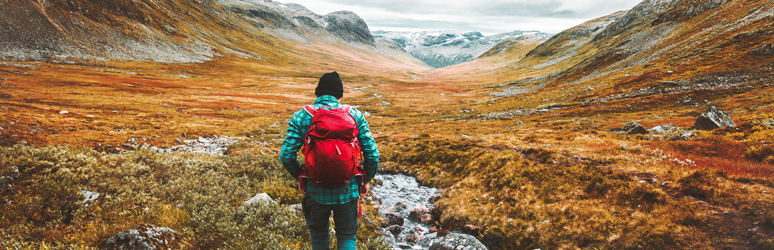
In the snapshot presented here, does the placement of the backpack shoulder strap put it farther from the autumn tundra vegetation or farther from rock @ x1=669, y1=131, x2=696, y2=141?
rock @ x1=669, y1=131, x2=696, y2=141

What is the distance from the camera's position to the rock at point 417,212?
15.0 metres

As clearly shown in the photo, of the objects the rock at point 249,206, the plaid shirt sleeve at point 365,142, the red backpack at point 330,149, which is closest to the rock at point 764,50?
the plaid shirt sleeve at point 365,142

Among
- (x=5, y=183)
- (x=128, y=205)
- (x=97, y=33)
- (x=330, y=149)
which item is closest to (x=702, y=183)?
(x=330, y=149)

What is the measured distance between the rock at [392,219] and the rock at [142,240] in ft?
28.3

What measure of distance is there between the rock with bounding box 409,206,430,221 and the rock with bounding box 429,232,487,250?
11.7 ft

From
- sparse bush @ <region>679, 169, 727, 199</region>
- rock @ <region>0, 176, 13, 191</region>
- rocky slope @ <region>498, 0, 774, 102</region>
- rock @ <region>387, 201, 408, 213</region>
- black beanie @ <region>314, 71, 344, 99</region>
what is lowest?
rock @ <region>387, 201, 408, 213</region>

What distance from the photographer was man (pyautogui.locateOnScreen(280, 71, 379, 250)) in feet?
18.3

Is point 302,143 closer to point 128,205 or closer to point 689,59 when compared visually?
point 128,205

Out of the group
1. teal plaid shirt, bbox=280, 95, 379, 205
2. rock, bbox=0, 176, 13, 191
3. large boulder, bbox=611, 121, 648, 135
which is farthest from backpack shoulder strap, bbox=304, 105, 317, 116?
large boulder, bbox=611, 121, 648, 135

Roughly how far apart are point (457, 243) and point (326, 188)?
7414 mm

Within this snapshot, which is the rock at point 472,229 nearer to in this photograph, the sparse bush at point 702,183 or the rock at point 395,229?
the rock at point 395,229

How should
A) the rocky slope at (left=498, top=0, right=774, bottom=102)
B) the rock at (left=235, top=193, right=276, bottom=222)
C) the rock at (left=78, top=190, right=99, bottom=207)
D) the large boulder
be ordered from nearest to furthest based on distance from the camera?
the rock at (left=78, top=190, right=99, bottom=207)
the rock at (left=235, top=193, right=276, bottom=222)
the large boulder
the rocky slope at (left=498, top=0, right=774, bottom=102)

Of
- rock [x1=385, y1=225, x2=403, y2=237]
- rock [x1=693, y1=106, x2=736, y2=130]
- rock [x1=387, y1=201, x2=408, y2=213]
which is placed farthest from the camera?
rock [x1=693, y1=106, x2=736, y2=130]

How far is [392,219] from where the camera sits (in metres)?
13.8
